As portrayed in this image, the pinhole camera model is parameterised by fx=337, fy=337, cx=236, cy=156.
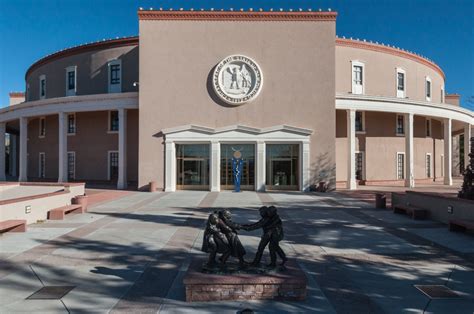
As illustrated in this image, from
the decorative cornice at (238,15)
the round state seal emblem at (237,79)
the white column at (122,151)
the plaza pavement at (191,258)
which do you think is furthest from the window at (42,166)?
the plaza pavement at (191,258)

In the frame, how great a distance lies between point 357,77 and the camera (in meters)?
30.5

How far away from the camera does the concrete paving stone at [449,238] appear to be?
27.5ft

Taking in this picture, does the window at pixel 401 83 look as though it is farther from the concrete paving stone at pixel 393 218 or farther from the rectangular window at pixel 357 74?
the concrete paving stone at pixel 393 218

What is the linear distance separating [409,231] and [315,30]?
18143mm

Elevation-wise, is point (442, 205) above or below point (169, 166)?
below

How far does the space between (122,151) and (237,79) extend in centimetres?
1053

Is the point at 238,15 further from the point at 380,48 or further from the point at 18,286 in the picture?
the point at 18,286

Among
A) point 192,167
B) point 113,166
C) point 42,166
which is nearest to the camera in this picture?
point 192,167

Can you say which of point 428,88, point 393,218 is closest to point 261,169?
point 393,218

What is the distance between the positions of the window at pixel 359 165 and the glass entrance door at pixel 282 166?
7.72m

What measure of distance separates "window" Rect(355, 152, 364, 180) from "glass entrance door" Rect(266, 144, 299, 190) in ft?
25.3

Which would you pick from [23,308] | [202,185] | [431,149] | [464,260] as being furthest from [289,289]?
[431,149]

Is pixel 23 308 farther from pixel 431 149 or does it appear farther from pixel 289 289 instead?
pixel 431 149

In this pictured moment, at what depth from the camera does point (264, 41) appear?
24406 mm
